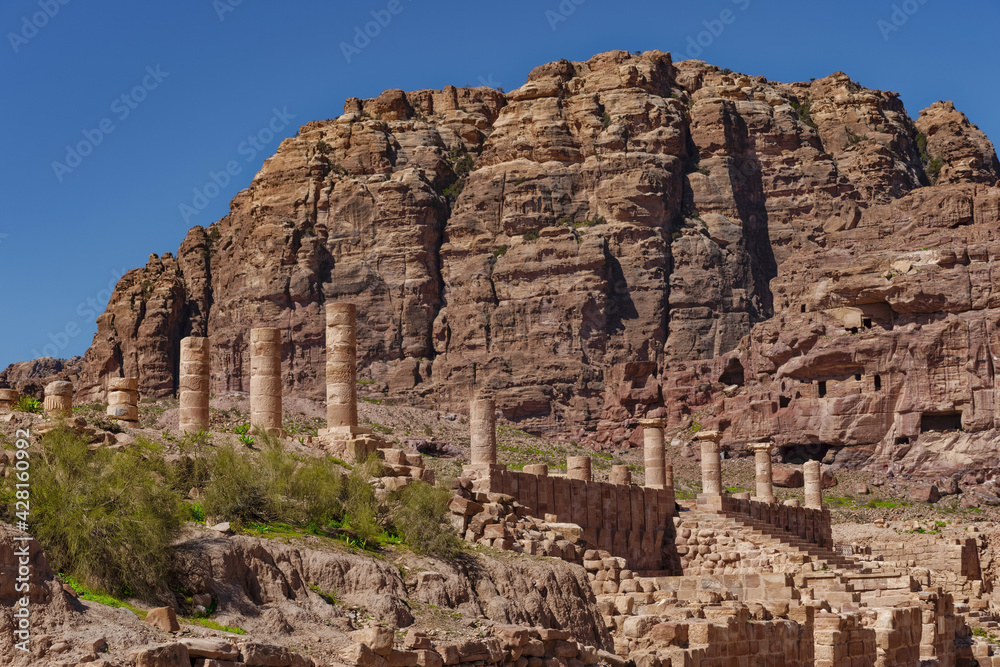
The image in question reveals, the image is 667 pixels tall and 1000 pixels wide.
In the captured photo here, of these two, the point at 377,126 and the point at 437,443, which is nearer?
the point at 437,443

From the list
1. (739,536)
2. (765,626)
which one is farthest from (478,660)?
(739,536)

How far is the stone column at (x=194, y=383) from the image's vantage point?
27.9 meters

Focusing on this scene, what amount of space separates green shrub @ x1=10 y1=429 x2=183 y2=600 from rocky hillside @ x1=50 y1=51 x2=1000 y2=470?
207 feet

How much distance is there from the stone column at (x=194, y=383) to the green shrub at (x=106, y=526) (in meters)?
11.6

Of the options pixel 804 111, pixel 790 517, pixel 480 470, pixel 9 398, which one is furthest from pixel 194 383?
pixel 804 111

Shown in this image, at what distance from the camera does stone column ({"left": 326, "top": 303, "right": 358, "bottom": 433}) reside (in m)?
28.7

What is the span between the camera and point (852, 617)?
2277cm

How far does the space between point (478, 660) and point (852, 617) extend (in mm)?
10006

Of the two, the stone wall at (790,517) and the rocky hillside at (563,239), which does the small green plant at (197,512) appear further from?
the rocky hillside at (563,239)

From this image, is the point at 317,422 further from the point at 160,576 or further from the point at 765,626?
the point at 160,576

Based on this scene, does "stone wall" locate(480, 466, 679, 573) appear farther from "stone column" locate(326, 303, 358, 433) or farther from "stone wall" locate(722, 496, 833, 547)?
"stone column" locate(326, 303, 358, 433)

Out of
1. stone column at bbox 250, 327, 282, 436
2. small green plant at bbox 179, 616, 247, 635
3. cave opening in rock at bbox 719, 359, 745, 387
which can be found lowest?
small green plant at bbox 179, 616, 247, 635

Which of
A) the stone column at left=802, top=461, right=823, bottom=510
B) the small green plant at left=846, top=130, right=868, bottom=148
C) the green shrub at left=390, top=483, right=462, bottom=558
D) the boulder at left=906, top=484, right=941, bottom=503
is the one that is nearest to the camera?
the green shrub at left=390, top=483, right=462, bottom=558

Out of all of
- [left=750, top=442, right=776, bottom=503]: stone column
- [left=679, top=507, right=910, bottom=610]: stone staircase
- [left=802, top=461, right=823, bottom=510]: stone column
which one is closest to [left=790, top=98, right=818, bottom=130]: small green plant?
[left=802, top=461, right=823, bottom=510]: stone column
